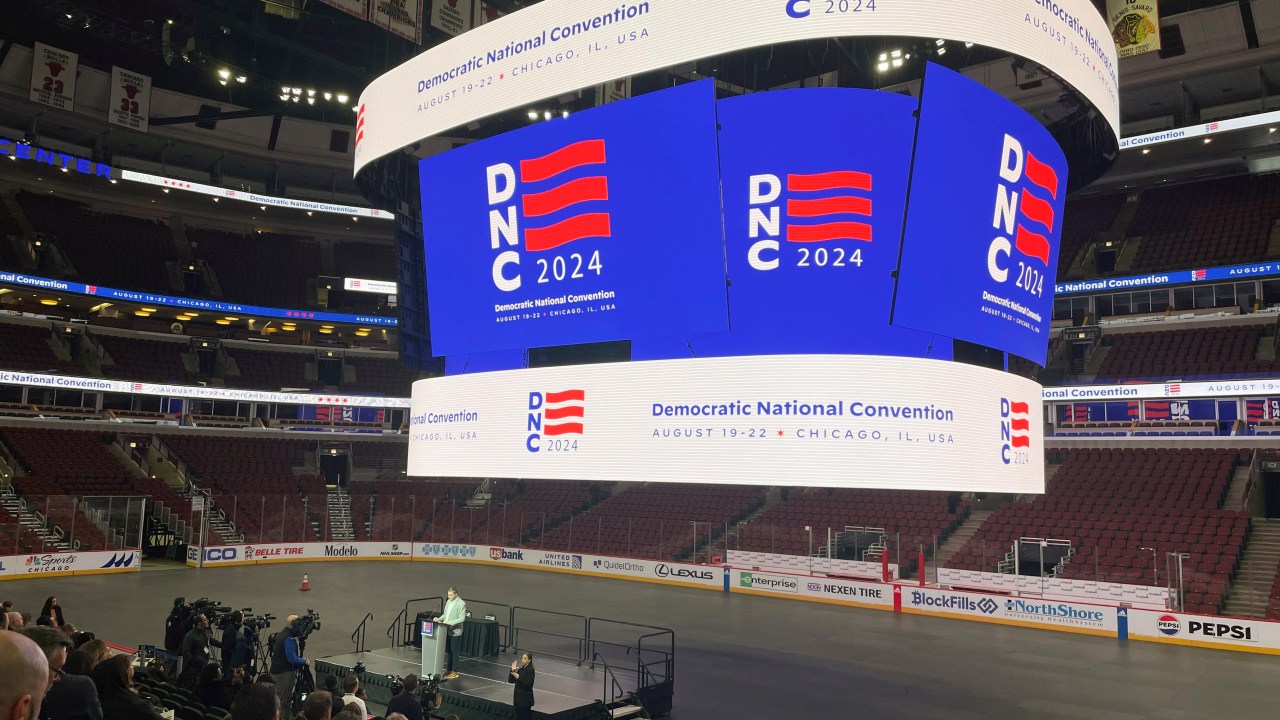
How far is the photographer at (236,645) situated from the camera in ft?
39.9

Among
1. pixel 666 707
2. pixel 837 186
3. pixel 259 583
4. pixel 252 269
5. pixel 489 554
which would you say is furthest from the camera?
pixel 252 269

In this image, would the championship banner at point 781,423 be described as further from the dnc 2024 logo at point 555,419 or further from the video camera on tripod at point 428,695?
the video camera on tripod at point 428,695

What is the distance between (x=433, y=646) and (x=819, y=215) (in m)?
8.85

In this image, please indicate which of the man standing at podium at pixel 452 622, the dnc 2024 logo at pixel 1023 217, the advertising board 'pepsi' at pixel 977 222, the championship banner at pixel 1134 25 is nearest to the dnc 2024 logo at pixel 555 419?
the advertising board 'pepsi' at pixel 977 222

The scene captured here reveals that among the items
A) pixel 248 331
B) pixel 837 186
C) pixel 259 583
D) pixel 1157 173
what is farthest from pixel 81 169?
pixel 1157 173

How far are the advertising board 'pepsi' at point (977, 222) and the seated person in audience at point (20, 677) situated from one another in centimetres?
701

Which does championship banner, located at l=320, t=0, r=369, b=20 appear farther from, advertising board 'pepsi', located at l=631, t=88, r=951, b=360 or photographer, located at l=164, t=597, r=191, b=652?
advertising board 'pepsi', located at l=631, t=88, r=951, b=360

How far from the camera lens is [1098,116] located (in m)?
9.28

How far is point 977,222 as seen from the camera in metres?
8.62

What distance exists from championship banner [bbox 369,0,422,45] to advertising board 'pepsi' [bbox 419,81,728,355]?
39.8 feet

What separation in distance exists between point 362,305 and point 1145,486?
116ft

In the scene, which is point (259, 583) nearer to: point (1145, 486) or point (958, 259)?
point (958, 259)

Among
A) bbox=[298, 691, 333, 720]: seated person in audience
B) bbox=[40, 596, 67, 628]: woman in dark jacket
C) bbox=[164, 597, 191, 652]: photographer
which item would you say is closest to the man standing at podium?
bbox=[164, 597, 191, 652]: photographer

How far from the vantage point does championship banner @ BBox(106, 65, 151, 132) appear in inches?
1361
